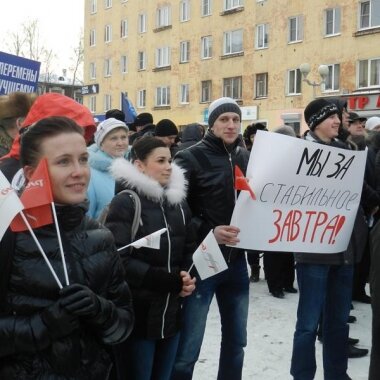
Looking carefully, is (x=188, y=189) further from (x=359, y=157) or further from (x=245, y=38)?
(x=245, y=38)

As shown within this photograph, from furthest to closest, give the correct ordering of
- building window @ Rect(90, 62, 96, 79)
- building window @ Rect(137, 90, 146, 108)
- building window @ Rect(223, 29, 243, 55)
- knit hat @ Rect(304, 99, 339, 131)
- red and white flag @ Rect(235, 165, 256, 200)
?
building window @ Rect(90, 62, 96, 79), building window @ Rect(137, 90, 146, 108), building window @ Rect(223, 29, 243, 55), knit hat @ Rect(304, 99, 339, 131), red and white flag @ Rect(235, 165, 256, 200)

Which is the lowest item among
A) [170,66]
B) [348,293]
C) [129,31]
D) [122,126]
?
[348,293]

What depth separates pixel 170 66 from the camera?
118ft

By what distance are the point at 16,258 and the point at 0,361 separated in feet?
1.27

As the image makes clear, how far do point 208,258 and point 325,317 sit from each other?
1.27 meters

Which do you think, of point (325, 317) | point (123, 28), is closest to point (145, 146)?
point (325, 317)

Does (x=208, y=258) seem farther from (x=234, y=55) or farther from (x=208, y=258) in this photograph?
(x=234, y=55)

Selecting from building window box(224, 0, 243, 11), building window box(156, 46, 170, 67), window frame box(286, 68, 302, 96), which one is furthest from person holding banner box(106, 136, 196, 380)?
building window box(156, 46, 170, 67)

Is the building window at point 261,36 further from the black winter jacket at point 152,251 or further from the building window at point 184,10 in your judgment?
the black winter jacket at point 152,251

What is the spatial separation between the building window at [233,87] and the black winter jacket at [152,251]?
1132 inches

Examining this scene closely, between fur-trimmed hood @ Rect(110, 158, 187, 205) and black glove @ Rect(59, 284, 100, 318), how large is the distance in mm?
1170

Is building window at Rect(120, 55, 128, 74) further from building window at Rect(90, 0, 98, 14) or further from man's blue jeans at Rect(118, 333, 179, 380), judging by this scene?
man's blue jeans at Rect(118, 333, 179, 380)

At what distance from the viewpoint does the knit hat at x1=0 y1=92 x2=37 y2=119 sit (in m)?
3.85

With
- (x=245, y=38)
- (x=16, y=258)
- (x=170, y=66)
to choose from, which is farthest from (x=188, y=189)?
(x=170, y=66)
